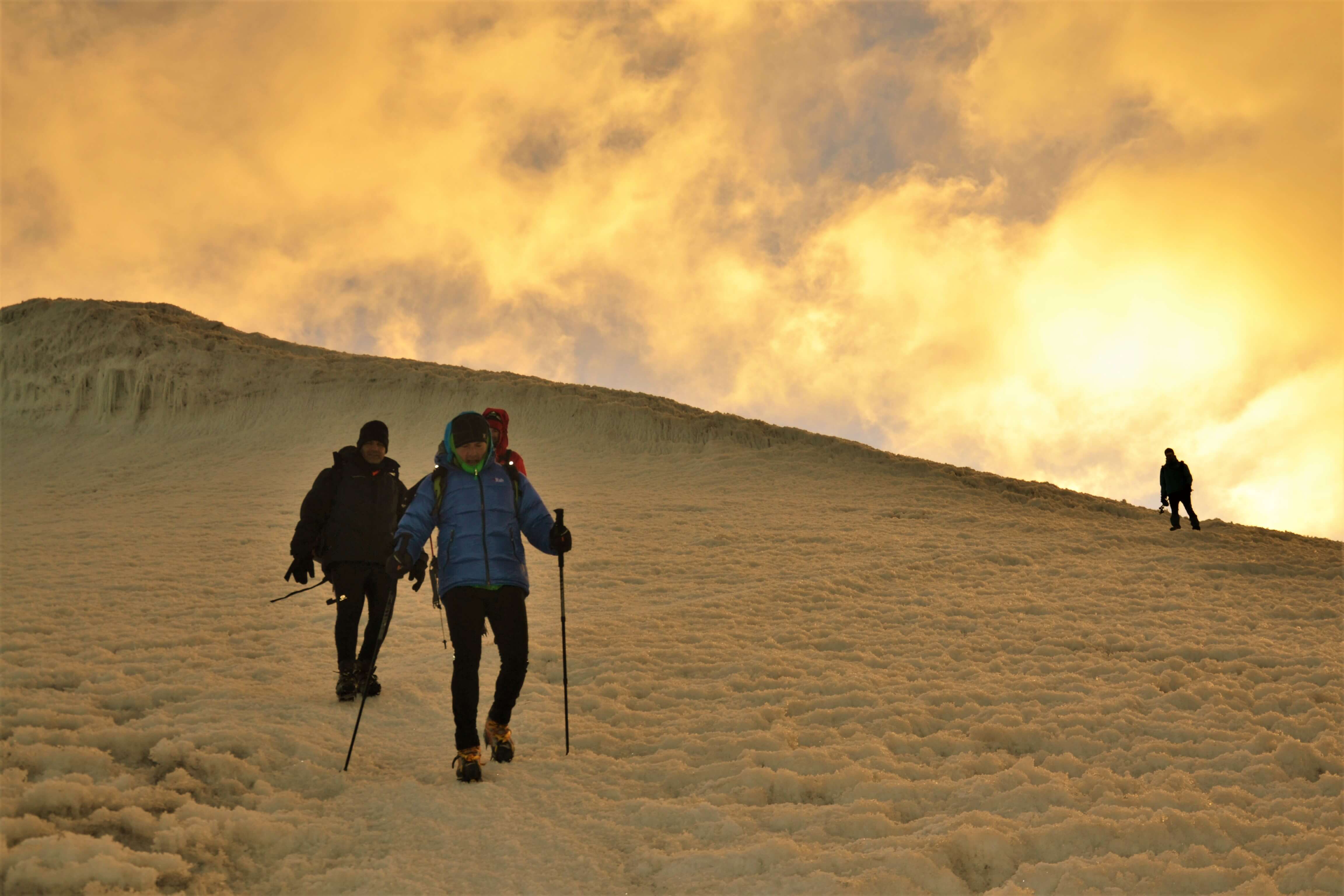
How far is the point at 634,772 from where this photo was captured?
5.89m

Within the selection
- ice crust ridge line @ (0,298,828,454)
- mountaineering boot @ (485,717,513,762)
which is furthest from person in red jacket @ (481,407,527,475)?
ice crust ridge line @ (0,298,828,454)

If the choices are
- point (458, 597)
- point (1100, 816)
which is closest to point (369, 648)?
point (458, 597)

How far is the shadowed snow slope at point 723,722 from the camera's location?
172 inches

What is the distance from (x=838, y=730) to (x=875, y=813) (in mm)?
1553

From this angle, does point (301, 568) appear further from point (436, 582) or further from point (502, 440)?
point (502, 440)

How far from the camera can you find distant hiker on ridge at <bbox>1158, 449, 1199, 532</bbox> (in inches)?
746

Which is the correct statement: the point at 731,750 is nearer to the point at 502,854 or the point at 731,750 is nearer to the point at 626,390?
the point at 502,854

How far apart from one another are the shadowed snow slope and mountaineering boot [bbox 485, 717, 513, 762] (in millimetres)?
101

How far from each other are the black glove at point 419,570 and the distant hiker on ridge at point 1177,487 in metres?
17.6

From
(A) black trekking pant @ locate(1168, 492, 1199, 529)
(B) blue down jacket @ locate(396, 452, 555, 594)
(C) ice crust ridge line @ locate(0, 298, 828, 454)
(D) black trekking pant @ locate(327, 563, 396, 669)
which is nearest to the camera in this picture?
(B) blue down jacket @ locate(396, 452, 555, 594)

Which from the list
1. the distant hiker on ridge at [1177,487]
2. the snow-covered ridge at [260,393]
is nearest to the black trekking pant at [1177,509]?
the distant hiker on ridge at [1177,487]

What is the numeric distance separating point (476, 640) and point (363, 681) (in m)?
2.21

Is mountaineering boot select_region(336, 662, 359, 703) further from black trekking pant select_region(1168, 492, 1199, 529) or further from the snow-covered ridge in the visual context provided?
the snow-covered ridge

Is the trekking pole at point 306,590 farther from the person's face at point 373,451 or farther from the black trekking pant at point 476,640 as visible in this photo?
the black trekking pant at point 476,640
